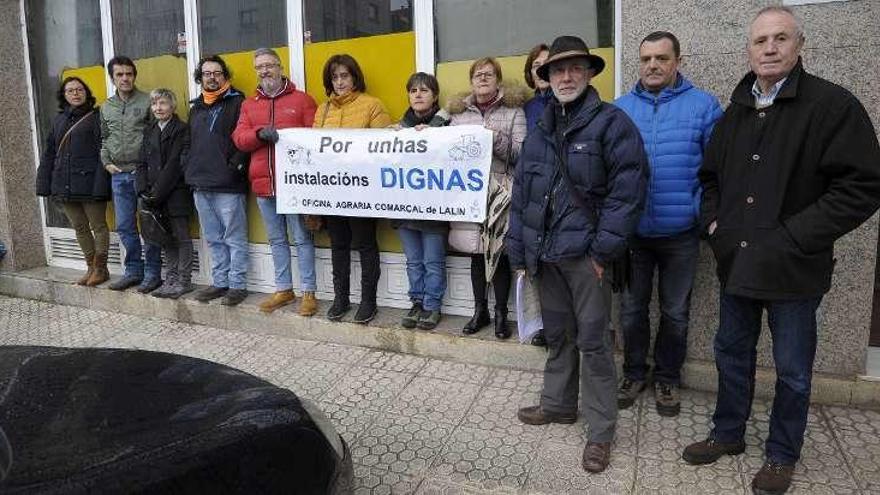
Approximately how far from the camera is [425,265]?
14.9 ft

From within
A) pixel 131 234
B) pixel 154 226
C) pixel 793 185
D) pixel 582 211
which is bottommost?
pixel 131 234

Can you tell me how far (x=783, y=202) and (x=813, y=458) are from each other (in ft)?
4.41

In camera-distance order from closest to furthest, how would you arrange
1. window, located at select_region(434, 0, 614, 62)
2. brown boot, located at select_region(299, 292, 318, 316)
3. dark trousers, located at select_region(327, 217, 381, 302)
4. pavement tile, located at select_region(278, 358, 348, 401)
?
1. pavement tile, located at select_region(278, 358, 348, 401)
2. window, located at select_region(434, 0, 614, 62)
3. dark trousers, located at select_region(327, 217, 381, 302)
4. brown boot, located at select_region(299, 292, 318, 316)

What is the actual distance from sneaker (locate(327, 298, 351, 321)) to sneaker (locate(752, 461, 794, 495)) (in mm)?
3043

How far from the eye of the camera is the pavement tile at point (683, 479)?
281 centimetres

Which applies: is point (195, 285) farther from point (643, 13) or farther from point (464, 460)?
point (643, 13)

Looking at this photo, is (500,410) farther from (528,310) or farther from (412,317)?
(412,317)

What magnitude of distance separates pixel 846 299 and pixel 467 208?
2.27m

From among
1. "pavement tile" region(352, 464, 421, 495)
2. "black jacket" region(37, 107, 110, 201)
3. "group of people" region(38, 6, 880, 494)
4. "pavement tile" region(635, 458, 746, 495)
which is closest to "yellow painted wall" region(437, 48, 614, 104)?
"group of people" region(38, 6, 880, 494)

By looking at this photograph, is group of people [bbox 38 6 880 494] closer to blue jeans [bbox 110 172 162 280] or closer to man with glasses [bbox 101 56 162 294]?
man with glasses [bbox 101 56 162 294]

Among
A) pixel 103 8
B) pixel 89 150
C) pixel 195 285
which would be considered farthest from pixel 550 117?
pixel 103 8

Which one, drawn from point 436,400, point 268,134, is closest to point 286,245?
point 268,134

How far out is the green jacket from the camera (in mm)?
5617

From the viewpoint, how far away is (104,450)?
166 centimetres
